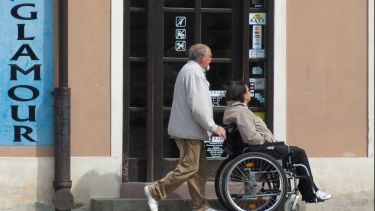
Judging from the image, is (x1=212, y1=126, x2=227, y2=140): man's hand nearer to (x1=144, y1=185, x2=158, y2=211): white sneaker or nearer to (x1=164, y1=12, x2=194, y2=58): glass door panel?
(x1=144, y1=185, x2=158, y2=211): white sneaker

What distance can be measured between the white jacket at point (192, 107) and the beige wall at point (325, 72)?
1.33 metres

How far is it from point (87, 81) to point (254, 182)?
210 centimetres

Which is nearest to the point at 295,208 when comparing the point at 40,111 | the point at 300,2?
the point at 300,2

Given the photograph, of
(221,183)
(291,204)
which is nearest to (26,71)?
(221,183)

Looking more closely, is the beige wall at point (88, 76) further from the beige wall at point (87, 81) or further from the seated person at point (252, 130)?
the seated person at point (252, 130)

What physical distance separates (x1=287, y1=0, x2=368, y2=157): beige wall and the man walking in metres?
1.27

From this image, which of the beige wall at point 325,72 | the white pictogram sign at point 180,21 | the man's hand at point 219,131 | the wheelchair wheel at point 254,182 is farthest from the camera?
the white pictogram sign at point 180,21

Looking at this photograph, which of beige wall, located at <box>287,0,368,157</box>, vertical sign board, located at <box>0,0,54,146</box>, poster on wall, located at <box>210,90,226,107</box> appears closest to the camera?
vertical sign board, located at <box>0,0,54,146</box>

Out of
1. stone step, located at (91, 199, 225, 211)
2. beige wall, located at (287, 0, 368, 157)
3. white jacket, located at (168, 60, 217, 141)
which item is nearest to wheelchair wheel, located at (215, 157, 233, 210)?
white jacket, located at (168, 60, 217, 141)

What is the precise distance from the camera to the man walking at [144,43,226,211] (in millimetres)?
8266

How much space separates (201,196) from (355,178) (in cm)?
186

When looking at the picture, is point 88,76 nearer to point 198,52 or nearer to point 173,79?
point 173,79

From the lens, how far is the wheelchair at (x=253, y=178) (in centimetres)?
838

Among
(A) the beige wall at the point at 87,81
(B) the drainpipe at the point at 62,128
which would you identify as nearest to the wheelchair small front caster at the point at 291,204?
(A) the beige wall at the point at 87,81
